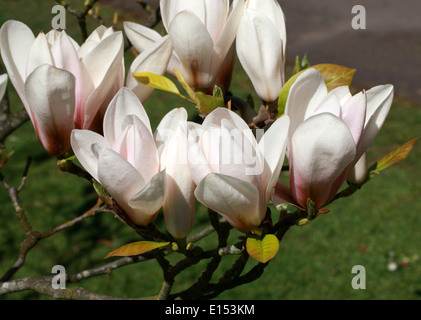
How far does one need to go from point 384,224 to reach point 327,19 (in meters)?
4.80

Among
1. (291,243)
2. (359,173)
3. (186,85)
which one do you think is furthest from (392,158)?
(291,243)

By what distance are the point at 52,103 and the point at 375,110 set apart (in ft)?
1.60

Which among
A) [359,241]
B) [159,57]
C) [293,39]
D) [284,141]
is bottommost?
[359,241]

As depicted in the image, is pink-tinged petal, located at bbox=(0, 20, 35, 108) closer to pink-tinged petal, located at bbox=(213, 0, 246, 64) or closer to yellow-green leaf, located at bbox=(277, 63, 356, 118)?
pink-tinged petal, located at bbox=(213, 0, 246, 64)

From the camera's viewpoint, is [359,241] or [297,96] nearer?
[297,96]

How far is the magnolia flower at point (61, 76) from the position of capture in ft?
2.56

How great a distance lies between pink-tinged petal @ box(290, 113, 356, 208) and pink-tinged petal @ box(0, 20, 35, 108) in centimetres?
45

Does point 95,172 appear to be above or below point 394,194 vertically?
above

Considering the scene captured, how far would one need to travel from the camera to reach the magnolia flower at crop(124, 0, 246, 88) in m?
0.87

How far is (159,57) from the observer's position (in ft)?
2.86

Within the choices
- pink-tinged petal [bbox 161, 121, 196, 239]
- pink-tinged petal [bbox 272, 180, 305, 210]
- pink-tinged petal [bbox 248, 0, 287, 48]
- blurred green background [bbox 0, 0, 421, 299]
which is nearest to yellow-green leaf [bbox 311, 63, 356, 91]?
pink-tinged petal [bbox 248, 0, 287, 48]

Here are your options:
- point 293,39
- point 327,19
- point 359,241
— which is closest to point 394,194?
point 359,241

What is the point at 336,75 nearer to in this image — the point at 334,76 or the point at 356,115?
the point at 334,76
